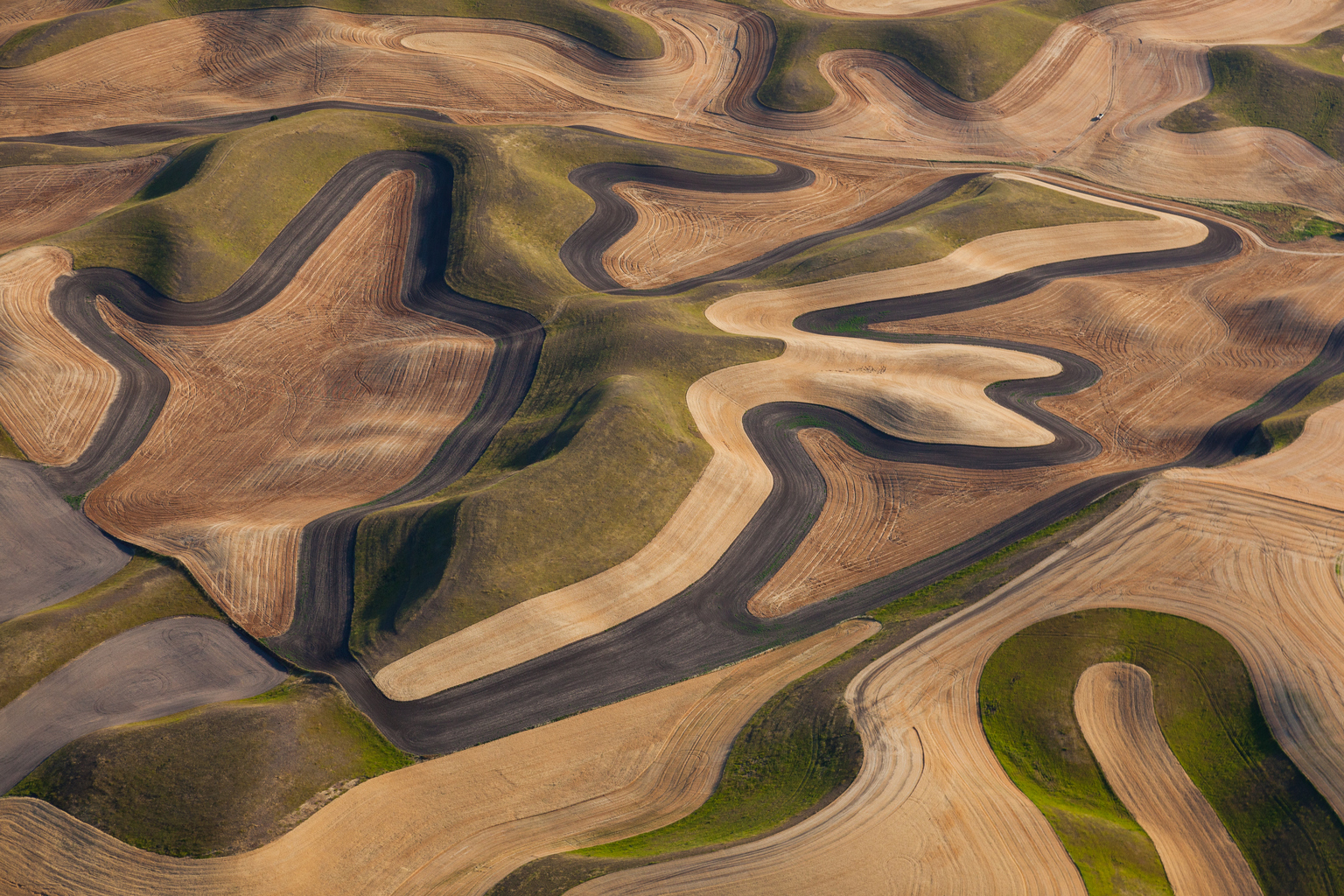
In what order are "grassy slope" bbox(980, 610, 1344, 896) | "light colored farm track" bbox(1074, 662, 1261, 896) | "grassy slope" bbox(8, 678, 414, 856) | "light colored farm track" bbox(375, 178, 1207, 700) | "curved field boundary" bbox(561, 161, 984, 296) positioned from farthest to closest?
"curved field boundary" bbox(561, 161, 984, 296)
"light colored farm track" bbox(375, 178, 1207, 700)
"light colored farm track" bbox(1074, 662, 1261, 896)
"grassy slope" bbox(980, 610, 1344, 896)
"grassy slope" bbox(8, 678, 414, 856)

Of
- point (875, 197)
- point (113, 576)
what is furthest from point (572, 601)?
point (875, 197)

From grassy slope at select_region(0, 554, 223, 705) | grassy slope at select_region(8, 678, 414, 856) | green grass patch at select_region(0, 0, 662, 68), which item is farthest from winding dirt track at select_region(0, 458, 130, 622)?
green grass patch at select_region(0, 0, 662, 68)

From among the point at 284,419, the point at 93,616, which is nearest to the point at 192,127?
the point at 284,419

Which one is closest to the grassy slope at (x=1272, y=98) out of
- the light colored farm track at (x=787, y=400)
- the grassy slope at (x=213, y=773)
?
the light colored farm track at (x=787, y=400)

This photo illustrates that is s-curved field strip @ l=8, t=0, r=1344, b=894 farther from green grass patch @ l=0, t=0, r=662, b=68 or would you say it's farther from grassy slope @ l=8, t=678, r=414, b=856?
green grass patch @ l=0, t=0, r=662, b=68

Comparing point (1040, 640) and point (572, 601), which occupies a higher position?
point (1040, 640)

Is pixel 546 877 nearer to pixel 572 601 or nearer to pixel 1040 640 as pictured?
pixel 572 601

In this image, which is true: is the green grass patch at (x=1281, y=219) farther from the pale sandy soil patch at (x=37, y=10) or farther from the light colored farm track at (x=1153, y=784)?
the pale sandy soil patch at (x=37, y=10)
